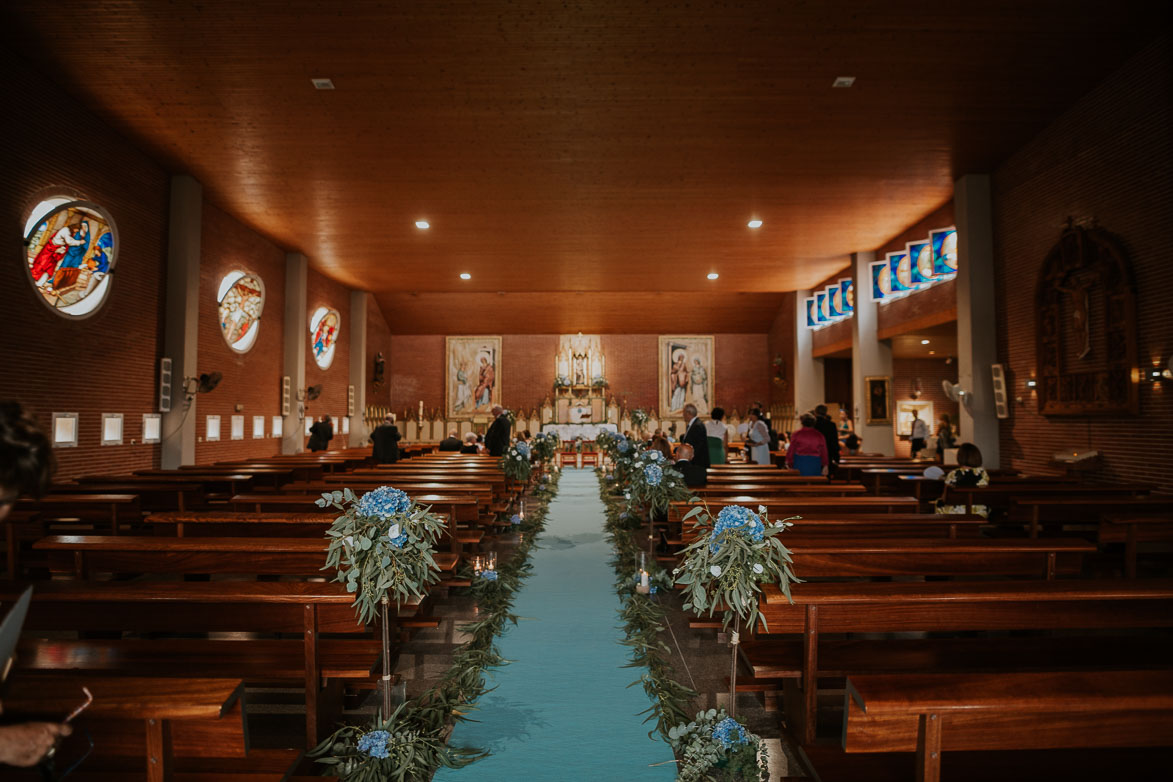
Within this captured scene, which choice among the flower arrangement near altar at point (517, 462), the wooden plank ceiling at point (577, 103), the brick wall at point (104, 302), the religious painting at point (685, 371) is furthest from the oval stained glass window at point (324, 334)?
the religious painting at point (685, 371)

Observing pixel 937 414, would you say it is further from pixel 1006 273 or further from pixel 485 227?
pixel 485 227

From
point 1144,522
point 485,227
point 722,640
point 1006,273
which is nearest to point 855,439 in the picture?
point 1006,273

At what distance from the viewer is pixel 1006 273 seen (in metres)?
10.6

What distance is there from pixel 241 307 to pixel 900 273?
12.9m

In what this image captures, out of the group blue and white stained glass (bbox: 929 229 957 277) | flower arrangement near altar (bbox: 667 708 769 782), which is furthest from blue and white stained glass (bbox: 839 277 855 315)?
flower arrangement near altar (bbox: 667 708 769 782)

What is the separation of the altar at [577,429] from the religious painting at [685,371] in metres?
2.53

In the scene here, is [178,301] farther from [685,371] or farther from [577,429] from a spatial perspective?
[685,371]

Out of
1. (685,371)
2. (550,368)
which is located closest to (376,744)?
(550,368)

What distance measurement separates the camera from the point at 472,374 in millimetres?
23734

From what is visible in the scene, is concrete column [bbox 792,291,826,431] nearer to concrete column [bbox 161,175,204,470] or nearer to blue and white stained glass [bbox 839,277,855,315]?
blue and white stained glass [bbox 839,277,855,315]

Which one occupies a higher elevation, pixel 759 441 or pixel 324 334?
pixel 324 334

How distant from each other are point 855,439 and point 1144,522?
10.5 metres

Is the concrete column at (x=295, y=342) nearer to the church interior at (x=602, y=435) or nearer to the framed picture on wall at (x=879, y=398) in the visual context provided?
the church interior at (x=602, y=435)

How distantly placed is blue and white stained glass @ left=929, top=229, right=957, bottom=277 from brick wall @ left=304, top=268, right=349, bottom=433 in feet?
42.8
